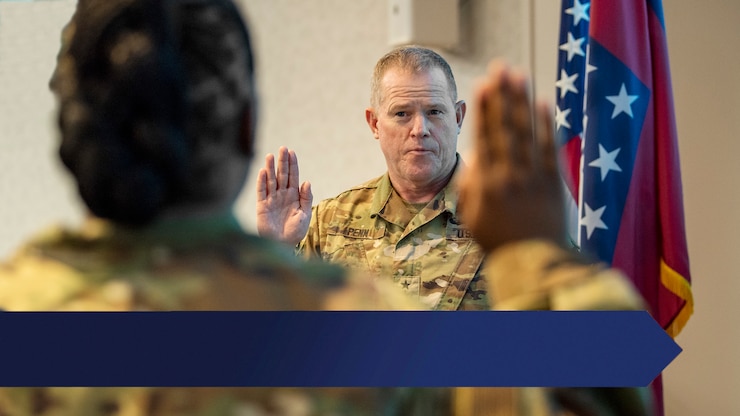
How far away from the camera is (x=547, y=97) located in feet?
8.98

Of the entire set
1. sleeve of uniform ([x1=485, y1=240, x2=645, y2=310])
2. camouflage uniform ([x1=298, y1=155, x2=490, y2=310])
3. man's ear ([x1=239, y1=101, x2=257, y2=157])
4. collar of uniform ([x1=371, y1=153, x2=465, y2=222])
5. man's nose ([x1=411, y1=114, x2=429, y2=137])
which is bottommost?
camouflage uniform ([x1=298, y1=155, x2=490, y2=310])

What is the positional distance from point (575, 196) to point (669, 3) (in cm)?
93

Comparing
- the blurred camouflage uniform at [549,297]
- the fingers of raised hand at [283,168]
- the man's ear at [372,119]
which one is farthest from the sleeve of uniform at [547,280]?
the man's ear at [372,119]

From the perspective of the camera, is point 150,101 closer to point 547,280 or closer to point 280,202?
point 547,280

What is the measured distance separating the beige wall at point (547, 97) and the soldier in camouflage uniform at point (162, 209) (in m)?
2.13

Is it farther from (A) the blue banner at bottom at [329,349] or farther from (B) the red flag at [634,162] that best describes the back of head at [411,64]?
(A) the blue banner at bottom at [329,349]

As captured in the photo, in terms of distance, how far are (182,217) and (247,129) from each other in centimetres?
7

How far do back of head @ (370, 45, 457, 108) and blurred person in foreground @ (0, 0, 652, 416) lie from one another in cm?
157

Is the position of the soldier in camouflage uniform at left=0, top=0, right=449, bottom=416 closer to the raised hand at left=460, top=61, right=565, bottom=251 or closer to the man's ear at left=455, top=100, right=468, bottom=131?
the raised hand at left=460, top=61, right=565, bottom=251

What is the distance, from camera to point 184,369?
0.60m

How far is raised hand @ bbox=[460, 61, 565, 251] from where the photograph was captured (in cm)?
55

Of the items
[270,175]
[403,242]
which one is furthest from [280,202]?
[403,242]

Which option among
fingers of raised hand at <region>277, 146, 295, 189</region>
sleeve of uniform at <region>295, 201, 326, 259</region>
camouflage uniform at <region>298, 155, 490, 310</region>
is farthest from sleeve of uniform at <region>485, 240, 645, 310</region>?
sleeve of uniform at <region>295, 201, 326, 259</region>

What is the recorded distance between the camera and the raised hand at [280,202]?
138cm
